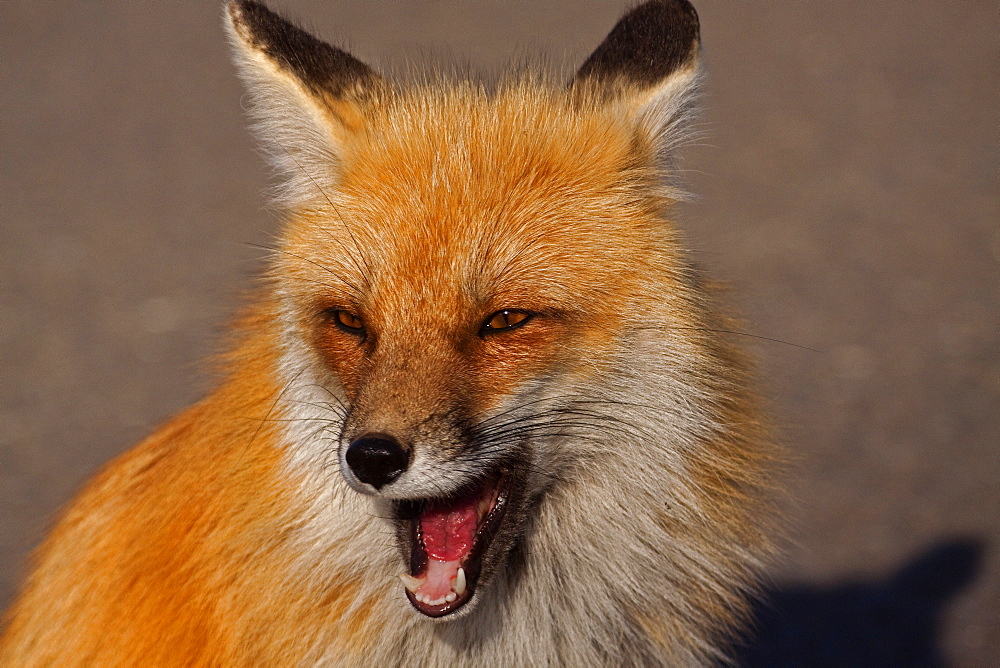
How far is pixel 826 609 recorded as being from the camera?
200 inches

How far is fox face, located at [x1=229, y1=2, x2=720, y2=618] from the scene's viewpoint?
2.54 m

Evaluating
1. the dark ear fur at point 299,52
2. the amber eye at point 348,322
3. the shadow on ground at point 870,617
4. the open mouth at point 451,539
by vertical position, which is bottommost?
the shadow on ground at point 870,617

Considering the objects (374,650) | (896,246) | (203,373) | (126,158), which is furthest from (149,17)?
(374,650)

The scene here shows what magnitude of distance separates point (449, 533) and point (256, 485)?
61 centimetres

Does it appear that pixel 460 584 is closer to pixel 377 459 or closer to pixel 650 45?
pixel 377 459

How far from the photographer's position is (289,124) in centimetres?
→ 303

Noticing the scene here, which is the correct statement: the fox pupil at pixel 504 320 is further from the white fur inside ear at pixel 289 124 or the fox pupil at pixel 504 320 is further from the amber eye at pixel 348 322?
the white fur inside ear at pixel 289 124

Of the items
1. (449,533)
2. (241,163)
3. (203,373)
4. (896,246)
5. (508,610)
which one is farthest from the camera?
(241,163)

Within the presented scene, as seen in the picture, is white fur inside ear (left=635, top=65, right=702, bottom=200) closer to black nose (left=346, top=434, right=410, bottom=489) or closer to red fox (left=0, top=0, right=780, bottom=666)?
red fox (left=0, top=0, right=780, bottom=666)

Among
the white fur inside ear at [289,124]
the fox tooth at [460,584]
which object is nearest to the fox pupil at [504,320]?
the fox tooth at [460,584]

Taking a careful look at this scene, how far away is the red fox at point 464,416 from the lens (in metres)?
2.65

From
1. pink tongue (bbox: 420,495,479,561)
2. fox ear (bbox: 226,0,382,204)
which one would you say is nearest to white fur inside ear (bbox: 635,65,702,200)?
fox ear (bbox: 226,0,382,204)

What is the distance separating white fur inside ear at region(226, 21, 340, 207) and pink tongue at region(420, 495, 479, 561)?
1018mm

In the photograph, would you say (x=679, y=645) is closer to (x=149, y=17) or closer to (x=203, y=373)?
(x=203, y=373)
